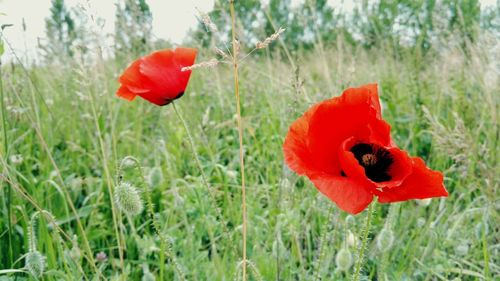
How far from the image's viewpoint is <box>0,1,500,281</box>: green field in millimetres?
1517

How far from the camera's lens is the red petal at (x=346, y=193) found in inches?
32.0

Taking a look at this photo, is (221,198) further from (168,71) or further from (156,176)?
(168,71)

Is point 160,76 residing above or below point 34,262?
above

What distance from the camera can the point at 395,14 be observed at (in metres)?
3.89

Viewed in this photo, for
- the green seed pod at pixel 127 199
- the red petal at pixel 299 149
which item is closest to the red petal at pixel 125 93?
the green seed pod at pixel 127 199

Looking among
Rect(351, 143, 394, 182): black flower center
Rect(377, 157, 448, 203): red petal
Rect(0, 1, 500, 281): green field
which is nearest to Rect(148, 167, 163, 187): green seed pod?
Rect(0, 1, 500, 281): green field

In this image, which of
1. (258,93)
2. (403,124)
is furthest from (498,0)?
(258,93)

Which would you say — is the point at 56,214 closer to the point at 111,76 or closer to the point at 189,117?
the point at 189,117

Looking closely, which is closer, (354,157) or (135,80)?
(354,157)

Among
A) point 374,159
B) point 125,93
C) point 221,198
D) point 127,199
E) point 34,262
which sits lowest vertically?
point 221,198

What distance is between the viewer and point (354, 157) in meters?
0.88

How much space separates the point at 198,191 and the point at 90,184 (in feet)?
1.59

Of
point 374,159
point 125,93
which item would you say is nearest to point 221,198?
point 125,93

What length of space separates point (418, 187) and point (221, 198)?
156 cm
